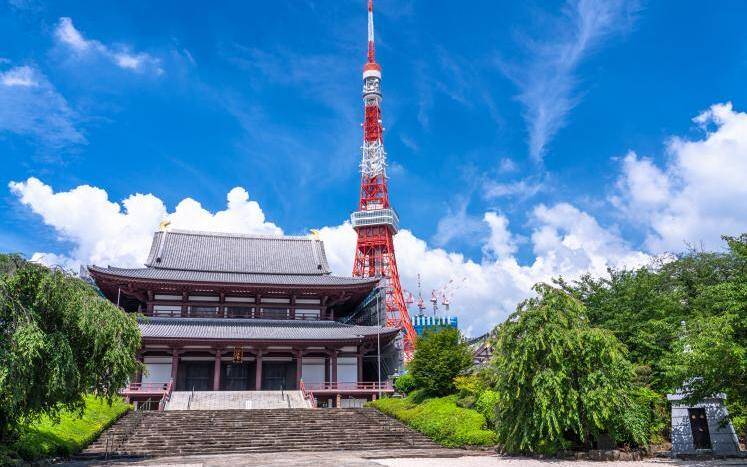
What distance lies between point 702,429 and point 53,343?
2212 centimetres

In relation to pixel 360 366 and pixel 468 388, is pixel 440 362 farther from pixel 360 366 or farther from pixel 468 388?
pixel 360 366

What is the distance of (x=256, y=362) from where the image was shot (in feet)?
124

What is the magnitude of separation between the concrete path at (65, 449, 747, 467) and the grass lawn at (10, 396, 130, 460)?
1.09 meters

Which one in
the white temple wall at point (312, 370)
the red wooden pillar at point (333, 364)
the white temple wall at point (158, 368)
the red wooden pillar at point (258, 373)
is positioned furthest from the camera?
the white temple wall at point (312, 370)

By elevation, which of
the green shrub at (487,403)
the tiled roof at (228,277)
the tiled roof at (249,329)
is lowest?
the green shrub at (487,403)

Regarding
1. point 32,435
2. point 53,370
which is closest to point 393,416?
point 32,435

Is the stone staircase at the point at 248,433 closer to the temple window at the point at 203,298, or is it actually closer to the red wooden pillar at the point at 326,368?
the red wooden pillar at the point at 326,368

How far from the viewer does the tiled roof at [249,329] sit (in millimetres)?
35438

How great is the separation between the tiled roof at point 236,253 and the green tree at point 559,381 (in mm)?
27615

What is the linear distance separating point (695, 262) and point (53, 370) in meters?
33.2

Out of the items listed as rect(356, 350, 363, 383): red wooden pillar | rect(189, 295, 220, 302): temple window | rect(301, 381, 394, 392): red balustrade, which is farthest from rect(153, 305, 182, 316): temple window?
rect(356, 350, 363, 383): red wooden pillar

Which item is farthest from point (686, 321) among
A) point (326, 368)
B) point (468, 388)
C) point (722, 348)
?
point (326, 368)

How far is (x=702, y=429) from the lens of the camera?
824 inches

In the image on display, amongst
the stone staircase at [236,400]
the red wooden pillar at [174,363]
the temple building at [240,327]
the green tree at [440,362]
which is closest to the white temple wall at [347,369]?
the temple building at [240,327]
